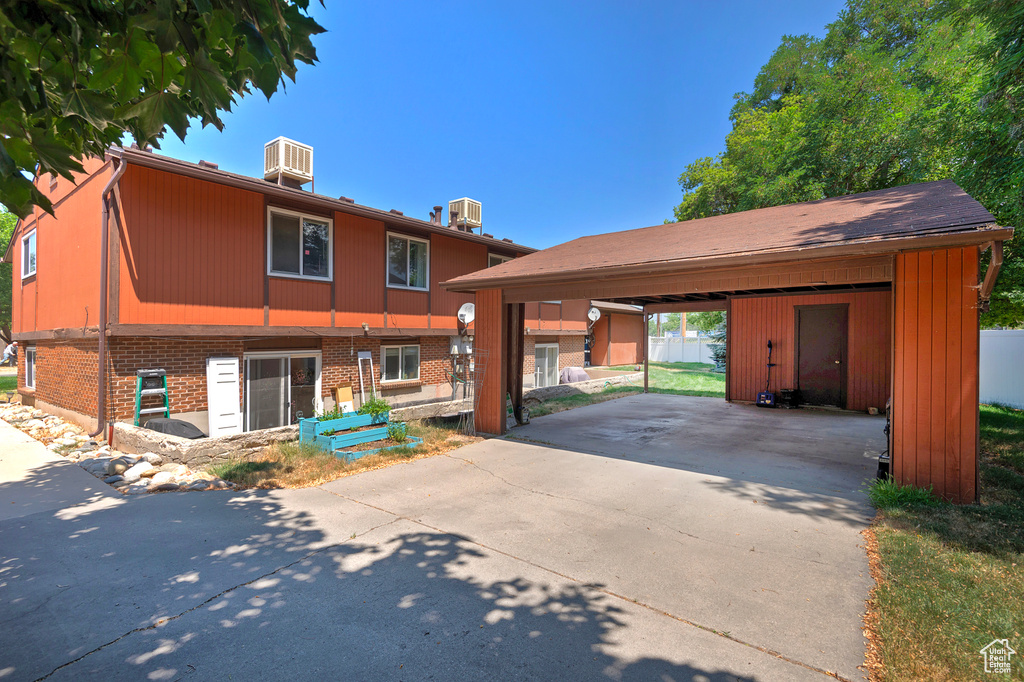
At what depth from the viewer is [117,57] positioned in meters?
2.22

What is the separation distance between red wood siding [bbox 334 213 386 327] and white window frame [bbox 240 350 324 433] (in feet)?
3.18

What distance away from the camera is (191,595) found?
3.35 m

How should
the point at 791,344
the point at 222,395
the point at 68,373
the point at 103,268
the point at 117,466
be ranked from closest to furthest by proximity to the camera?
1. the point at 117,466
2. the point at 103,268
3. the point at 222,395
4. the point at 68,373
5. the point at 791,344

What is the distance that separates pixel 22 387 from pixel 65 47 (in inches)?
663

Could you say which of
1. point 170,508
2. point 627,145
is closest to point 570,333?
point 627,145

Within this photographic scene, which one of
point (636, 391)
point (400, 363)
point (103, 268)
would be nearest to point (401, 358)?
point (400, 363)

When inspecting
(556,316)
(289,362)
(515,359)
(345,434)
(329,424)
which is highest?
(556,316)

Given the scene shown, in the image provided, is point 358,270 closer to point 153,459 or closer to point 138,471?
point 153,459

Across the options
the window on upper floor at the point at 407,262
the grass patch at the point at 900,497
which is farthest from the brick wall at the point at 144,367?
the grass patch at the point at 900,497

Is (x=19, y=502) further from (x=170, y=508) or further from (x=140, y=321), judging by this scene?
(x=140, y=321)

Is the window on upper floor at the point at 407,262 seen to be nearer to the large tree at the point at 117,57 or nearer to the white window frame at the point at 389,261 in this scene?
the white window frame at the point at 389,261

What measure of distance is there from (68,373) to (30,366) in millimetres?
5732

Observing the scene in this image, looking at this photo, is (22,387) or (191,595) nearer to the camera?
(191,595)

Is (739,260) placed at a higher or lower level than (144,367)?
higher
